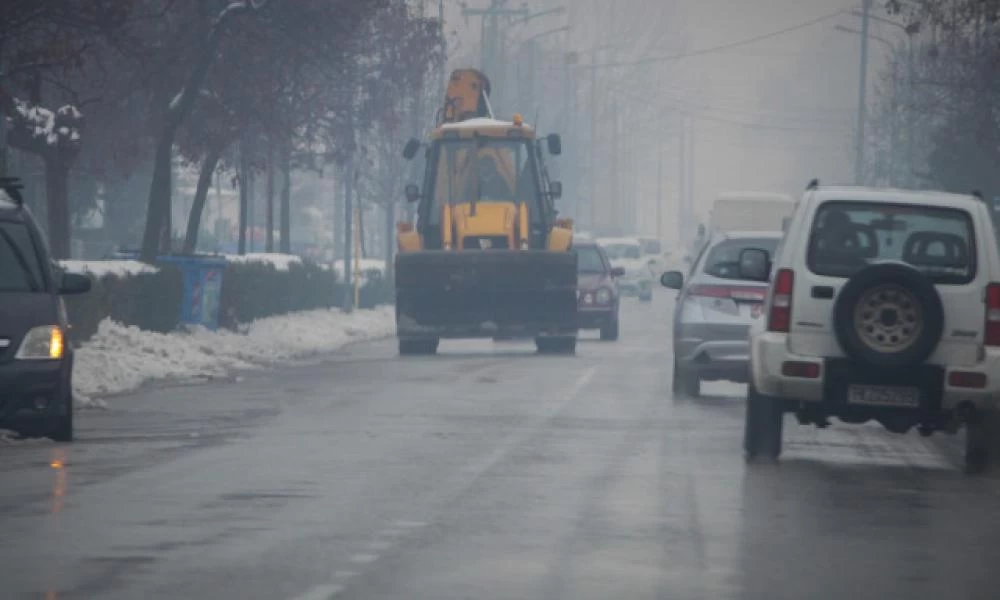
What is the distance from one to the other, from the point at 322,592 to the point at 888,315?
6.38 m

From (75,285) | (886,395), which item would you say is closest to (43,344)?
(75,285)

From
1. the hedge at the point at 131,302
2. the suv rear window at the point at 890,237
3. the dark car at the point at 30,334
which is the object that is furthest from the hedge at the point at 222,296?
the suv rear window at the point at 890,237

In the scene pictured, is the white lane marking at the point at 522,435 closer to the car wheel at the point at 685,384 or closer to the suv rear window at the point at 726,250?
the car wheel at the point at 685,384

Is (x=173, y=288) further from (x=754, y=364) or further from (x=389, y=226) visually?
(x=389, y=226)

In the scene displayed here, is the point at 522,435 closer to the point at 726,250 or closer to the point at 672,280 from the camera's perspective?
the point at 672,280

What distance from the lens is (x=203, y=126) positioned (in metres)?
41.0

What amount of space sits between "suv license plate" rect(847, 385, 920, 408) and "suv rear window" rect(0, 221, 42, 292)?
6.19m

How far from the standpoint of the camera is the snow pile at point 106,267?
89.2ft

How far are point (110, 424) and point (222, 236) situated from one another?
78.6 meters

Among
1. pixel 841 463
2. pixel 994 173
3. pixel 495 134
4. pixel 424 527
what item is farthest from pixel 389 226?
pixel 424 527

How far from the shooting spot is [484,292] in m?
33.3

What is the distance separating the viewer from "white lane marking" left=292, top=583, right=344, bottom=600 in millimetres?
9625

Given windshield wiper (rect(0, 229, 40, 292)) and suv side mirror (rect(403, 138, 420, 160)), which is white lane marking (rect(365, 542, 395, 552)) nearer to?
windshield wiper (rect(0, 229, 40, 292))

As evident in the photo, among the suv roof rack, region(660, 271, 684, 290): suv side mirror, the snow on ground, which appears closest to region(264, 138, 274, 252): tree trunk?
the snow on ground
